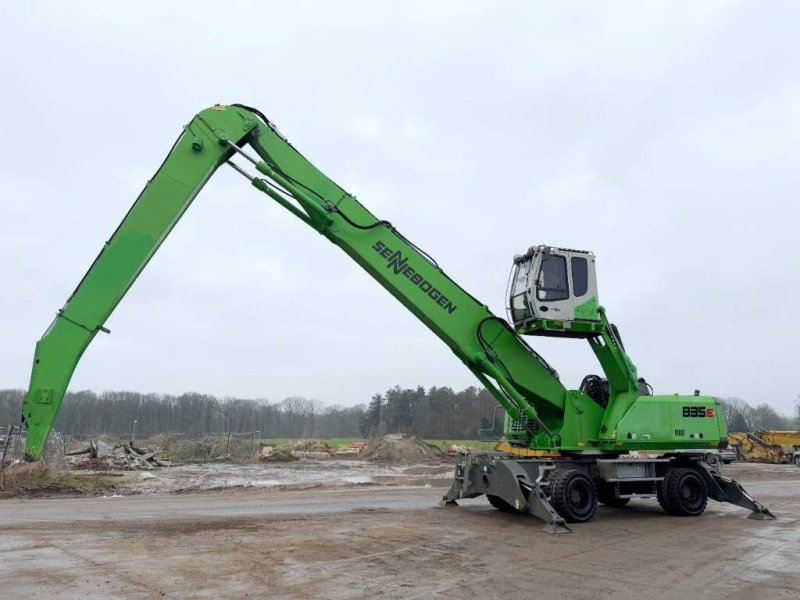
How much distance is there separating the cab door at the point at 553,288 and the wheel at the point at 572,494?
9.39 feet

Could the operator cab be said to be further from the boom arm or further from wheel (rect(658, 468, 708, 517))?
wheel (rect(658, 468, 708, 517))

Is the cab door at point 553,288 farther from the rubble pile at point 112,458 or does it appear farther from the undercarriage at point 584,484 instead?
the rubble pile at point 112,458

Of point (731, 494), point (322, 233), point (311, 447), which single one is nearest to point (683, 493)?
point (731, 494)

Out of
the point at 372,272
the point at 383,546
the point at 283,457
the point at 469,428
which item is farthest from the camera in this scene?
the point at 469,428

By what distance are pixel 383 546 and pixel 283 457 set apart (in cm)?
2601

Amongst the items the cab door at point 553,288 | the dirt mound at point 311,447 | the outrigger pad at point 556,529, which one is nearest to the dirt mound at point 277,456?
the dirt mound at point 311,447

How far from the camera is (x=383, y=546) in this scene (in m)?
8.61

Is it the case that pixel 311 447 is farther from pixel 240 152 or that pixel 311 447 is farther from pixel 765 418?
pixel 765 418

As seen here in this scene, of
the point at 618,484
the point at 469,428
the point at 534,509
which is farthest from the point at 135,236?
the point at 469,428

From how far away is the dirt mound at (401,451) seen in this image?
34750 millimetres

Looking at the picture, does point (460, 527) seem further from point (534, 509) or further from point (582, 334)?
point (582, 334)

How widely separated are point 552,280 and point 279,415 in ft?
310

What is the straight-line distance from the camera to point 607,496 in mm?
13562

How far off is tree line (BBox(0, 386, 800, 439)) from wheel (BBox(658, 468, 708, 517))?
52.2 meters
